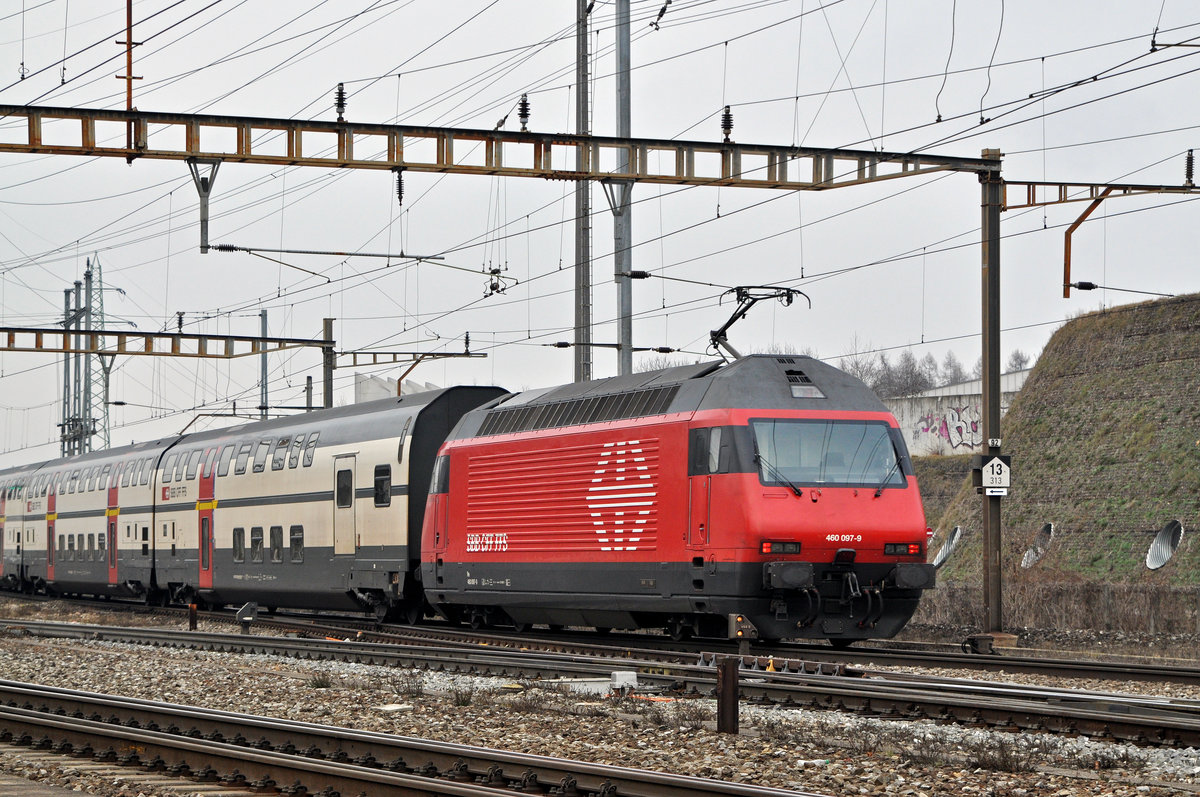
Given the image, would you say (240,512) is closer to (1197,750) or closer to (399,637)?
(399,637)

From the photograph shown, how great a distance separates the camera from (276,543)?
29453 millimetres

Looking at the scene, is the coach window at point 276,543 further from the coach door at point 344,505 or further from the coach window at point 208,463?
the coach window at point 208,463

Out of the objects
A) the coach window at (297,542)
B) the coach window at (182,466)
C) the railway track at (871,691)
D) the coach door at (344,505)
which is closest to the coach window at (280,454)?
the coach window at (297,542)

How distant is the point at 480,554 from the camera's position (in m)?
23.0

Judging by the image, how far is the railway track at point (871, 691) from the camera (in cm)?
1106

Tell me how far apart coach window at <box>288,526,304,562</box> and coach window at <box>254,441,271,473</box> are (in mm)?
2015

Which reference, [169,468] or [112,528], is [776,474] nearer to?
[169,468]

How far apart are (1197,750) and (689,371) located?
1056 cm

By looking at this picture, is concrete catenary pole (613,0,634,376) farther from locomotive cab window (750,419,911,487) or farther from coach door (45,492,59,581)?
coach door (45,492,59,581)

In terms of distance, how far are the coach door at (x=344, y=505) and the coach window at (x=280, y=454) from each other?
2.54 meters

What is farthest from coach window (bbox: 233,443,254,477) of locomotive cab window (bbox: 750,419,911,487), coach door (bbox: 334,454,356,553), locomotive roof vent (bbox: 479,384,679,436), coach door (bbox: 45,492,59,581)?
locomotive cab window (bbox: 750,419,911,487)

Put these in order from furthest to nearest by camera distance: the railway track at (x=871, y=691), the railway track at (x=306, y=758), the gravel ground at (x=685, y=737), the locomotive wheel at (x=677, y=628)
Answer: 1. the locomotive wheel at (x=677, y=628)
2. the railway track at (x=871, y=691)
3. the gravel ground at (x=685, y=737)
4. the railway track at (x=306, y=758)

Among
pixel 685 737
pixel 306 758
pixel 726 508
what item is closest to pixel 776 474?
pixel 726 508

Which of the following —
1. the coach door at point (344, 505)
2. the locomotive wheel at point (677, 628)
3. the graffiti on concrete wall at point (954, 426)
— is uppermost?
the graffiti on concrete wall at point (954, 426)
